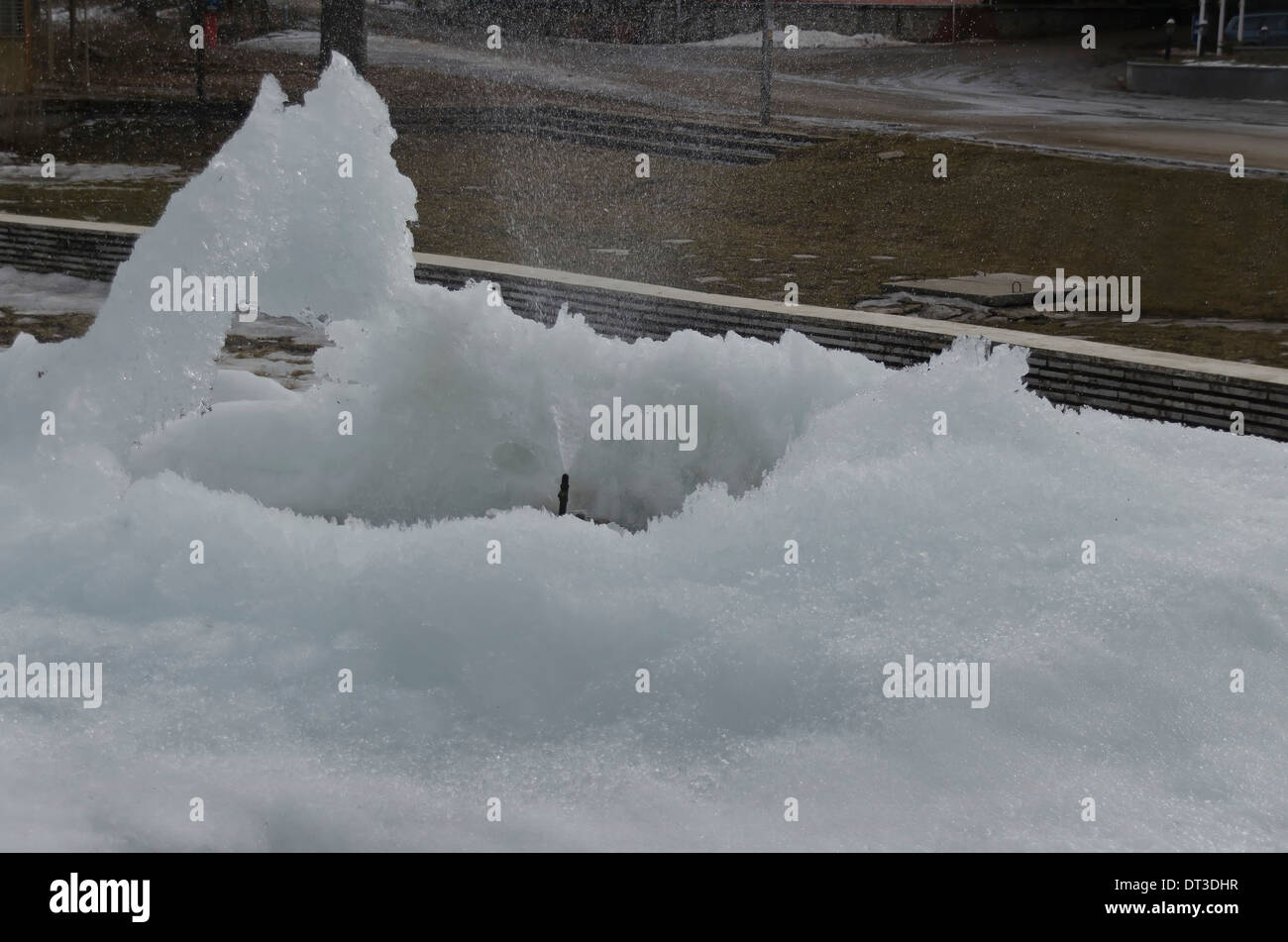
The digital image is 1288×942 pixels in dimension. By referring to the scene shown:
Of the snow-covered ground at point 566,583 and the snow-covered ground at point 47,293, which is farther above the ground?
the snow-covered ground at point 47,293

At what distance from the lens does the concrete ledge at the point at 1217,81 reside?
23688 mm

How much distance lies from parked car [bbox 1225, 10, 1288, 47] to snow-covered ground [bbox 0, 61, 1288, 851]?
2359 cm

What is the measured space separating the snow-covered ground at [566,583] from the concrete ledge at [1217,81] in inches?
747

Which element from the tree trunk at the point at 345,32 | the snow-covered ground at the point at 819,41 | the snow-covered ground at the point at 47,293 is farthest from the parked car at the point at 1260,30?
the snow-covered ground at the point at 47,293

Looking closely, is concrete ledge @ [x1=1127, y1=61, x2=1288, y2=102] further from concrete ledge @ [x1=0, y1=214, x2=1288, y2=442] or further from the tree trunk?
concrete ledge @ [x1=0, y1=214, x2=1288, y2=442]

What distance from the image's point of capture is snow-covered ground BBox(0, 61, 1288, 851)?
15.6 ft

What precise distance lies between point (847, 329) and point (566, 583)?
3.79 metres

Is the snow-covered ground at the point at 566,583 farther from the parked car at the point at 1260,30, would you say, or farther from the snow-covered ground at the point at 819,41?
the snow-covered ground at the point at 819,41

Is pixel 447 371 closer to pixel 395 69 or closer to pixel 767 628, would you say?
pixel 767 628

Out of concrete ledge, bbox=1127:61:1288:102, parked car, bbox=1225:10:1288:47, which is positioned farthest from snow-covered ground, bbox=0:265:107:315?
parked car, bbox=1225:10:1288:47

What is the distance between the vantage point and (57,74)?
85.7ft

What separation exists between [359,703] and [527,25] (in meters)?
34.8

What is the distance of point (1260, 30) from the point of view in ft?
92.2

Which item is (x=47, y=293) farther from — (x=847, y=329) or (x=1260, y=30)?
(x=1260, y=30)
